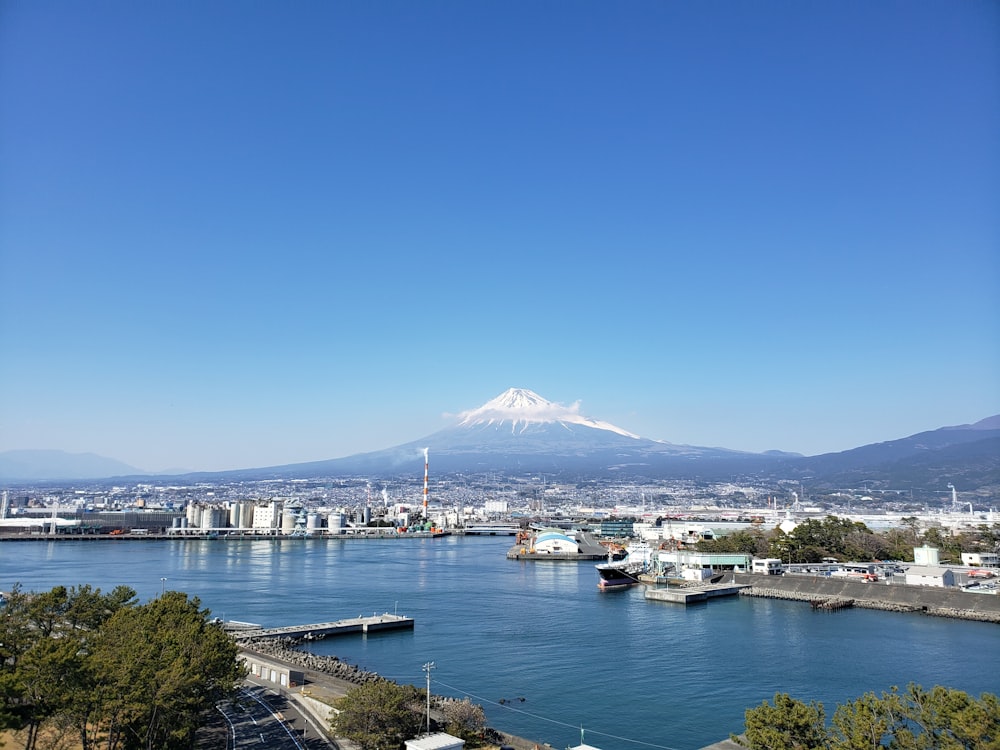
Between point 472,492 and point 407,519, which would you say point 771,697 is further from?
point 472,492

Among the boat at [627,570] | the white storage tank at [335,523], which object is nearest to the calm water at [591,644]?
the boat at [627,570]

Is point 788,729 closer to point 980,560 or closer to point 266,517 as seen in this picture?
point 980,560

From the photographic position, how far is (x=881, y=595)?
14.5 m

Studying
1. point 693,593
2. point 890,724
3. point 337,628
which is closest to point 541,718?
point 890,724

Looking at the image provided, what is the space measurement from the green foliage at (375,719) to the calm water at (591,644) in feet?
5.94

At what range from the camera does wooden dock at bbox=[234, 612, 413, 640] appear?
1076 cm

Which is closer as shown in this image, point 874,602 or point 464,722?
point 464,722

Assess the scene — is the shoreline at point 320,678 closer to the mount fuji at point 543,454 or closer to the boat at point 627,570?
the boat at point 627,570

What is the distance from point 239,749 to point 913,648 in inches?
382

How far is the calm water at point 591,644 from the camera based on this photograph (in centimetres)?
740

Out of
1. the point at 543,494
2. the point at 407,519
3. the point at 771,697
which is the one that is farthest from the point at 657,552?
the point at 543,494

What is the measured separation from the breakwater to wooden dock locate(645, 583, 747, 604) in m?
0.35

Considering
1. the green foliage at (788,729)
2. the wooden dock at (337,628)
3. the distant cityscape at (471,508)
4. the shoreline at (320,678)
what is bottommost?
the distant cityscape at (471,508)

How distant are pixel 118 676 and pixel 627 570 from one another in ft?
56.1
